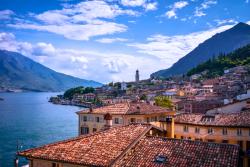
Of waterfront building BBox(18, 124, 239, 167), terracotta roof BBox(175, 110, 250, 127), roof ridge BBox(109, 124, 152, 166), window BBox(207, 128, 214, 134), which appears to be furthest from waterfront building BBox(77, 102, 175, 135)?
waterfront building BBox(18, 124, 239, 167)

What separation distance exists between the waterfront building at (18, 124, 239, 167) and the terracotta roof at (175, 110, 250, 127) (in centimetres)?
2105

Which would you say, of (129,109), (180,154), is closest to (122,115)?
(129,109)

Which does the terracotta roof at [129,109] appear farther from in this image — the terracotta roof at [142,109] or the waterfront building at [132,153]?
the waterfront building at [132,153]

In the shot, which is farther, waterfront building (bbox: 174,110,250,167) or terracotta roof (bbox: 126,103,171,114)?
terracotta roof (bbox: 126,103,171,114)

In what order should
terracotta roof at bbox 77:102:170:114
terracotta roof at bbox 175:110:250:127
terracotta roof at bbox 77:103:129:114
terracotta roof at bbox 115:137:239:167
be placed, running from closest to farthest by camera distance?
terracotta roof at bbox 115:137:239:167 < terracotta roof at bbox 175:110:250:127 < terracotta roof at bbox 77:102:170:114 < terracotta roof at bbox 77:103:129:114

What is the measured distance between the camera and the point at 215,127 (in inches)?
1711

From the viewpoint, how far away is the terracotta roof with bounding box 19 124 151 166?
21.3 metres

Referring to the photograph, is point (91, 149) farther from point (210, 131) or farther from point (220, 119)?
point (220, 119)

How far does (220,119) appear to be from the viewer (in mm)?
44438

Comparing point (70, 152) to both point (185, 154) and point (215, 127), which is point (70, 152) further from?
point (215, 127)

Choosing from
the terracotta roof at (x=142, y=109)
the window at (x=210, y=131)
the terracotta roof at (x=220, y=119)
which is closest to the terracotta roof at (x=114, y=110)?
the terracotta roof at (x=142, y=109)

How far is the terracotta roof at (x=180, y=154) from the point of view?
1994 centimetres

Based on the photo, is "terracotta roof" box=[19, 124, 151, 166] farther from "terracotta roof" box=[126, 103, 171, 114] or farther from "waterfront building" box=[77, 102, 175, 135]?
"terracotta roof" box=[126, 103, 171, 114]

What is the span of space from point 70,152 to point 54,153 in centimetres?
99
